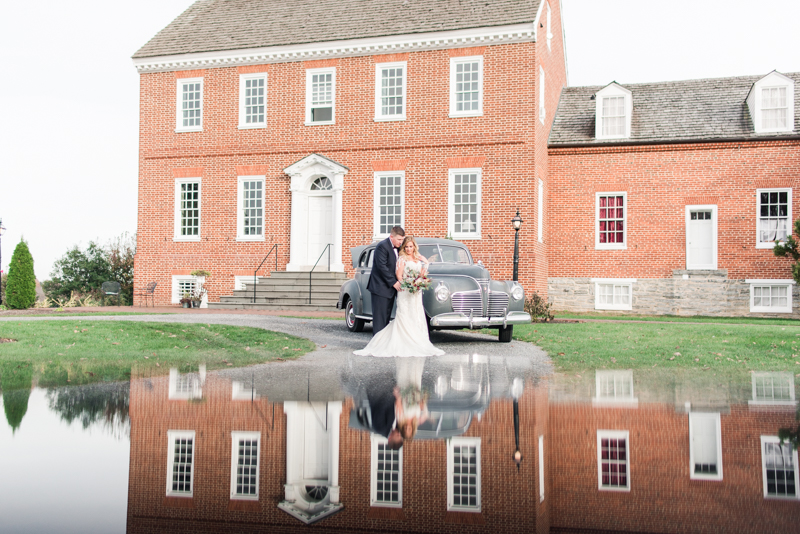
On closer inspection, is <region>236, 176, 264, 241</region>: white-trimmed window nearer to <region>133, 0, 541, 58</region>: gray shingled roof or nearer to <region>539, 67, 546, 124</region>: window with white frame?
<region>133, 0, 541, 58</region>: gray shingled roof

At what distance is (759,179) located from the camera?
23.1m

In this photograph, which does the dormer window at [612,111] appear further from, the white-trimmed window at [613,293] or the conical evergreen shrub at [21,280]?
the conical evergreen shrub at [21,280]

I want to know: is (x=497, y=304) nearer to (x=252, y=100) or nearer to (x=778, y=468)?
(x=778, y=468)

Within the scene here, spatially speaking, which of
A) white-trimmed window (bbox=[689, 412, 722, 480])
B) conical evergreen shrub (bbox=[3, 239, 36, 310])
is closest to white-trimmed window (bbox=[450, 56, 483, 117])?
conical evergreen shrub (bbox=[3, 239, 36, 310])

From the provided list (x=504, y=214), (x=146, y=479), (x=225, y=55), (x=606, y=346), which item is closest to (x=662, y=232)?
(x=504, y=214)

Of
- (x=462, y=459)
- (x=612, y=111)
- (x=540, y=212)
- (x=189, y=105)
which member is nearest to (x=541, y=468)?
(x=462, y=459)

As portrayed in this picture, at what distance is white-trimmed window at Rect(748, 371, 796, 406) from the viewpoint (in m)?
6.92

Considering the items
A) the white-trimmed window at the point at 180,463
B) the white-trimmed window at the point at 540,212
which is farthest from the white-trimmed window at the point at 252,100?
the white-trimmed window at the point at 180,463

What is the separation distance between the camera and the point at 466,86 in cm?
2283

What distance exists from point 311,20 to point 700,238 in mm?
14634

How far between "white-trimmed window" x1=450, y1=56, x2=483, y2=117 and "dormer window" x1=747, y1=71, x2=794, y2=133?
8.76m

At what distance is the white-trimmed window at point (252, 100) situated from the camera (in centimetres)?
2475

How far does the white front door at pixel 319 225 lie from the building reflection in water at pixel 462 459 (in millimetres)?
16540

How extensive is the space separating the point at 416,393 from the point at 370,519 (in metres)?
3.60
